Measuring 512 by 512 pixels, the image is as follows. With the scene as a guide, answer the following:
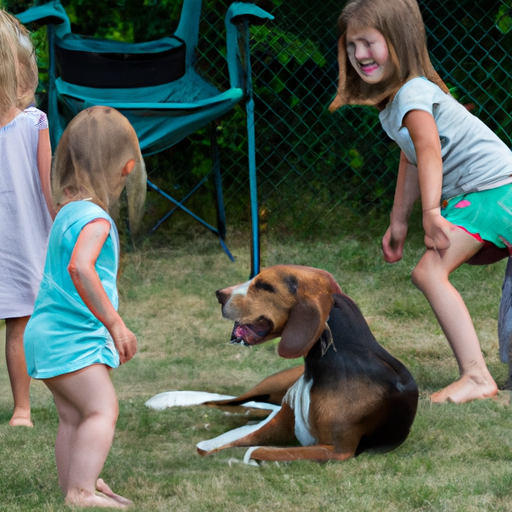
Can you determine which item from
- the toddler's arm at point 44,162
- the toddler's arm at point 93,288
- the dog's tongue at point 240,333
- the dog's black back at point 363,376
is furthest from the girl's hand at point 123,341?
the toddler's arm at point 44,162

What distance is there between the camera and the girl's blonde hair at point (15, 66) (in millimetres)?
2668

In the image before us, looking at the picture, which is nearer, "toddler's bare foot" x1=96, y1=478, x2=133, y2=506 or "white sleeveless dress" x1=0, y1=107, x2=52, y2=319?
"toddler's bare foot" x1=96, y1=478, x2=133, y2=506

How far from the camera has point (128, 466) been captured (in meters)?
2.34

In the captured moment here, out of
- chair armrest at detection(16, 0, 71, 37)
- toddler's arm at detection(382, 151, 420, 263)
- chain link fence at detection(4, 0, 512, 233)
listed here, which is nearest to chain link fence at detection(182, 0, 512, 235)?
chain link fence at detection(4, 0, 512, 233)

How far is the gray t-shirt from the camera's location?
2945mm

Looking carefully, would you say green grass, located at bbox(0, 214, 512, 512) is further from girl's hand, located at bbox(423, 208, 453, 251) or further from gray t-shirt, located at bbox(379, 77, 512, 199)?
gray t-shirt, located at bbox(379, 77, 512, 199)

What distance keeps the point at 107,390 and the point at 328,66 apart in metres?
4.02

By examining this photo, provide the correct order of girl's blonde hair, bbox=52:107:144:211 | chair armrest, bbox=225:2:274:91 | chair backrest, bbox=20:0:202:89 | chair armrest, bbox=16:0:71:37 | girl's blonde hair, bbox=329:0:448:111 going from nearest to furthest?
girl's blonde hair, bbox=52:107:144:211
girl's blonde hair, bbox=329:0:448:111
chair armrest, bbox=16:0:71:37
chair armrest, bbox=225:2:274:91
chair backrest, bbox=20:0:202:89

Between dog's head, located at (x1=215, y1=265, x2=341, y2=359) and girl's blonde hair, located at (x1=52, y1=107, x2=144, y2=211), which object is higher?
girl's blonde hair, located at (x1=52, y1=107, x2=144, y2=211)

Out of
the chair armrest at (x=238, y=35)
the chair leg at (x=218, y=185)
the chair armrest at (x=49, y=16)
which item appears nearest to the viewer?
the chair armrest at (x=49, y=16)

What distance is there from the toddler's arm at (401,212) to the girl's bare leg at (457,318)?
0.42 feet

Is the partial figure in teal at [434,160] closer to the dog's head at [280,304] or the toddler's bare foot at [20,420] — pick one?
the dog's head at [280,304]

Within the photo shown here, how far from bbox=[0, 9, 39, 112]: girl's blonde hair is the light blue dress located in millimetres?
840

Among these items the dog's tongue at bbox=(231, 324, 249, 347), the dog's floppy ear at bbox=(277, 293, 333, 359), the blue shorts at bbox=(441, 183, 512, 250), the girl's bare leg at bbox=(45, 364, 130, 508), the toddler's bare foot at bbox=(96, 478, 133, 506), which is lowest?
the toddler's bare foot at bbox=(96, 478, 133, 506)
